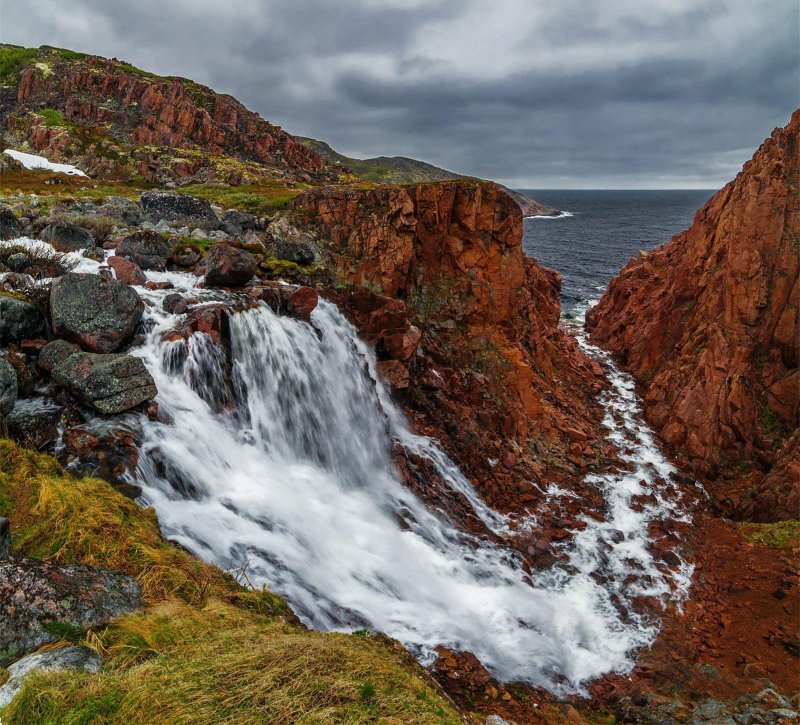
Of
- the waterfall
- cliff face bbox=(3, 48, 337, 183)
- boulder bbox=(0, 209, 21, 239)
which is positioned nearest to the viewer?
the waterfall

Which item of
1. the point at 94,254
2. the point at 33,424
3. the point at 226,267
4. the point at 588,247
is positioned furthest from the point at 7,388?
the point at 588,247

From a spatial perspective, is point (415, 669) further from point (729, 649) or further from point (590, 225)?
point (590, 225)

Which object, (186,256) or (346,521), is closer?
(346,521)

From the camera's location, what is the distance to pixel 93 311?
14039mm

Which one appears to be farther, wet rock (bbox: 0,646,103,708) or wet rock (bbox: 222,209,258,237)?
wet rock (bbox: 222,209,258,237)

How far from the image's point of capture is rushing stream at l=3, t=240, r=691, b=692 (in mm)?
11742

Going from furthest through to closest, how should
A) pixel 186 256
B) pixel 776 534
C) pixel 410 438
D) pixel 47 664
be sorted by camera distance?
pixel 410 438 → pixel 186 256 → pixel 776 534 → pixel 47 664

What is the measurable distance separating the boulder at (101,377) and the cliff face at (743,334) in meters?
23.9

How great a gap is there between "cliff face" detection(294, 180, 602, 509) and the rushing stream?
9.10ft

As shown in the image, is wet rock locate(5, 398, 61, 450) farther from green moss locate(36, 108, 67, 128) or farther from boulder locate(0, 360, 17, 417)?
green moss locate(36, 108, 67, 128)

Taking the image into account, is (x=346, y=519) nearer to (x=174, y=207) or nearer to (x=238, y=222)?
(x=238, y=222)

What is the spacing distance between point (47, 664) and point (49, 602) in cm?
98

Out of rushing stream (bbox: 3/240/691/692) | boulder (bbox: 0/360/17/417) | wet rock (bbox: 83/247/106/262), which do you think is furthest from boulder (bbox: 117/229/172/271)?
boulder (bbox: 0/360/17/417)

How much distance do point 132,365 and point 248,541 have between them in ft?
18.1
